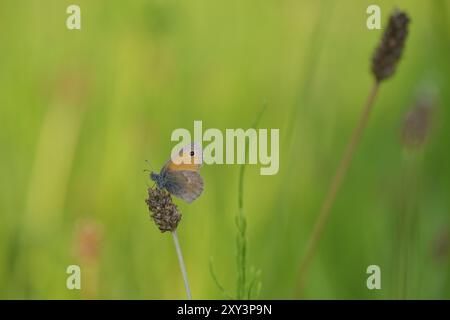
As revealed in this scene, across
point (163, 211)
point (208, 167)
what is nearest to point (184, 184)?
point (163, 211)

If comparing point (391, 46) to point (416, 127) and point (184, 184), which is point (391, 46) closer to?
point (416, 127)

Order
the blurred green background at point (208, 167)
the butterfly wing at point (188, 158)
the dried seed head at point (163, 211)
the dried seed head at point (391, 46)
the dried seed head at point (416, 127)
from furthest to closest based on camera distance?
the blurred green background at point (208, 167), the dried seed head at point (416, 127), the dried seed head at point (391, 46), the butterfly wing at point (188, 158), the dried seed head at point (163, 211)

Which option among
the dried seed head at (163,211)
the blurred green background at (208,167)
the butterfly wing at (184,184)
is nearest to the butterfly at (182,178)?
the butterfly wing at (184,184)

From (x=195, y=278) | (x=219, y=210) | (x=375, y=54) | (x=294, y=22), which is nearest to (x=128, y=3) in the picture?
(x=294, y=22)

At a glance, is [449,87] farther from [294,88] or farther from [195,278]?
[195,278]

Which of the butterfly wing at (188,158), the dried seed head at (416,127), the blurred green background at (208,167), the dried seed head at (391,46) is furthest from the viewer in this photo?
the blurred green background at (208,167)

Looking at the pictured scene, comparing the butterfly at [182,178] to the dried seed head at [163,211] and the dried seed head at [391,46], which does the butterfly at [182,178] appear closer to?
the dried seed head at [163,211]
